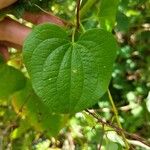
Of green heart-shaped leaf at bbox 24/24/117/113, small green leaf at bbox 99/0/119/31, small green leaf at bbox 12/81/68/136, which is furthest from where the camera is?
small green leaf at bbox 12/81/68/136

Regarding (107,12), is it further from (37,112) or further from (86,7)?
(37,112)

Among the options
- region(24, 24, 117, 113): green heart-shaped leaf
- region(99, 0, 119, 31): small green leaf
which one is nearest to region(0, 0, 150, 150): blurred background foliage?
region(99, 0, 119, 31): small green leaf

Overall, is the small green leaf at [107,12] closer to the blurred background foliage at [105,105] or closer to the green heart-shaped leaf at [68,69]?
the blurred background foliage at [105,105]

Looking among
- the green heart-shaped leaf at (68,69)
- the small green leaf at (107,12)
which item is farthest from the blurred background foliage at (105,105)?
the green heart-shaped leaf at (68,69)

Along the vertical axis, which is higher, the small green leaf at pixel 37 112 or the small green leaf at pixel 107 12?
the small green leaf at pixel 107 12

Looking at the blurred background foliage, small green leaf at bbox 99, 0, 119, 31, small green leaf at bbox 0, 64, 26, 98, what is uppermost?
small green leaf at bbox 99, 0, 119, 31

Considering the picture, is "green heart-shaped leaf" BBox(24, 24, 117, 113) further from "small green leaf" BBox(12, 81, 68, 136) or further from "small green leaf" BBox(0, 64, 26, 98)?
"small green leaf" BBox(12, 81, 68, 136)
